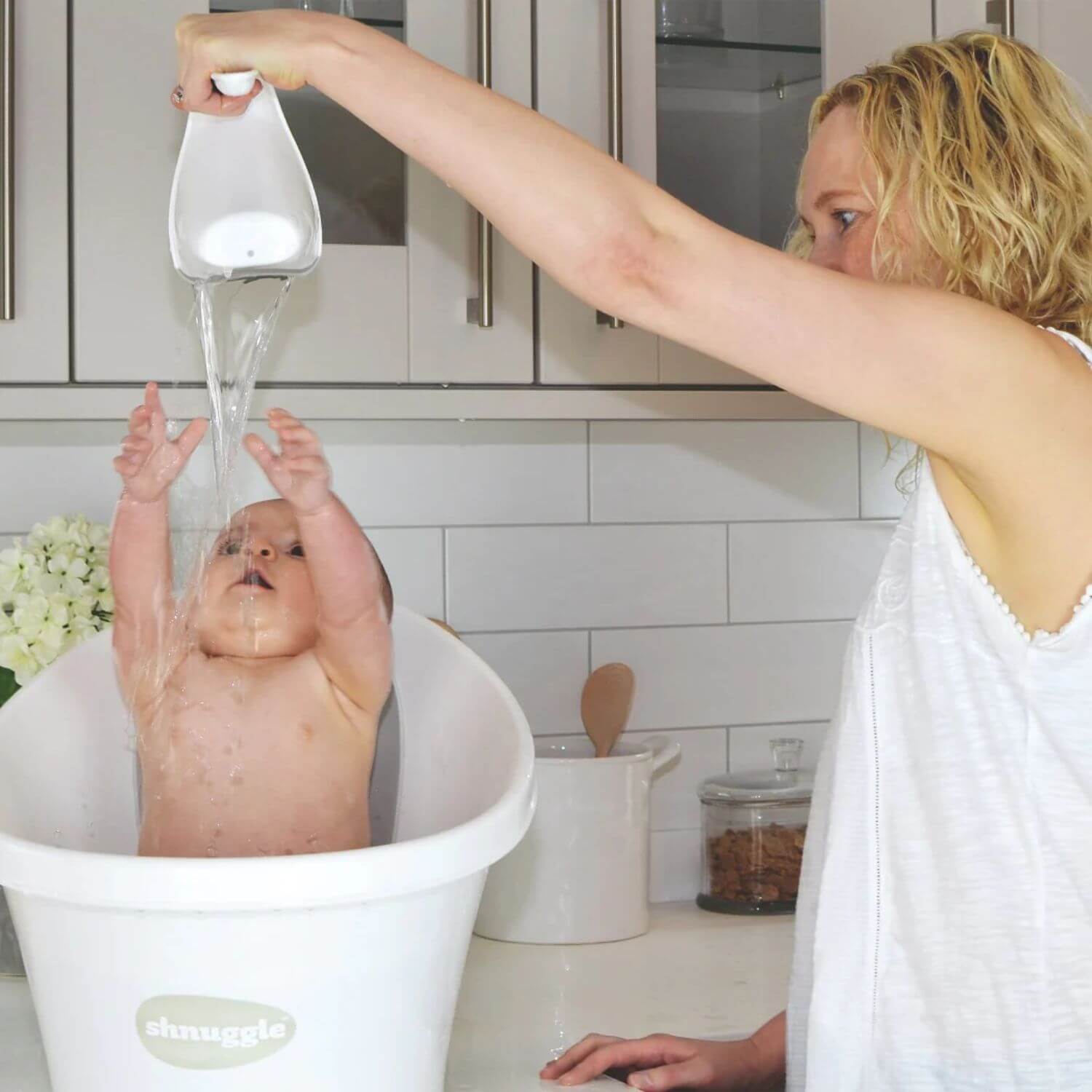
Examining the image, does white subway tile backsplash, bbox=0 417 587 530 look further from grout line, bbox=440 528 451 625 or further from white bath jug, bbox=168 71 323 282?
white bath jug, bbox=168 71 323 282

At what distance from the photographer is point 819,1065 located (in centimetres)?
91

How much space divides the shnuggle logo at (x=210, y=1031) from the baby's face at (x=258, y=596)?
46 cm

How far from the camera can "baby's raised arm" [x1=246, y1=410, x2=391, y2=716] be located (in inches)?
44.7

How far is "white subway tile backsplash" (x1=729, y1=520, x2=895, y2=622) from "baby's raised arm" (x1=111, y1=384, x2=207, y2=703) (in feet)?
2.50

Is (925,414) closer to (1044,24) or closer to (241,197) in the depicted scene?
(241,197)

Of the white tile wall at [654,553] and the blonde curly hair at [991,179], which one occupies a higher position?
the blonde curly hair at [991,179]

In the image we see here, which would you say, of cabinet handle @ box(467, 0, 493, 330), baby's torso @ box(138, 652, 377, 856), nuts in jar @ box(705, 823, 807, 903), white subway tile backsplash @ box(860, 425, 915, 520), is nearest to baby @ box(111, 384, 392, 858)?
baby's torso @ box(138, 652, 377, 856)

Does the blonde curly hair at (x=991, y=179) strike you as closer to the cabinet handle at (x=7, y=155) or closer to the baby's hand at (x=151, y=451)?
the baby's hand at (x=151, y=451)

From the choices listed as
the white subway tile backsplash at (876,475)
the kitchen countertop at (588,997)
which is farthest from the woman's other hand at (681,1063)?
the white subway tile backsplash at (876,475)

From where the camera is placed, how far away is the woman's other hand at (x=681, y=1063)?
108cm

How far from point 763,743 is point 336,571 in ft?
2.45

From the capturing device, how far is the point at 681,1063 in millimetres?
1088

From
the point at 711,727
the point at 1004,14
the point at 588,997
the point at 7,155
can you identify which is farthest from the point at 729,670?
the point at 7,155

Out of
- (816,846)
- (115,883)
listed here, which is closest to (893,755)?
(816,846)
